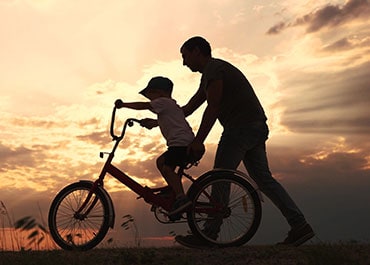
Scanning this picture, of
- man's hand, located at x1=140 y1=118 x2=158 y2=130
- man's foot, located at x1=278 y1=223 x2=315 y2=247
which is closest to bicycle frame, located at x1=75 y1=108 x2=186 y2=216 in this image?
man's hand, located at x1=140 y1=118 x2=158 y2=130

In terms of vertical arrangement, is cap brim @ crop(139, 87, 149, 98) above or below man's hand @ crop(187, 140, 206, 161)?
above

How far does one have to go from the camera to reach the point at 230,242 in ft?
25.7

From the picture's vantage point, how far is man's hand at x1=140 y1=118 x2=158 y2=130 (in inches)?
312

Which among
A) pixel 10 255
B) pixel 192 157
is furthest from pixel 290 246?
pixel 10 255

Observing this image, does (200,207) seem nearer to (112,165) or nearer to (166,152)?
(166,152)

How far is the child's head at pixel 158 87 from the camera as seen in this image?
7582mm

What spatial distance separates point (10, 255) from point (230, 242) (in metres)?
3.39

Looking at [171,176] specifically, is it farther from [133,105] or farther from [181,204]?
[133,105]

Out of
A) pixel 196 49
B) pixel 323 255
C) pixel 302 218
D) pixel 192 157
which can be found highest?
pixel 196 49

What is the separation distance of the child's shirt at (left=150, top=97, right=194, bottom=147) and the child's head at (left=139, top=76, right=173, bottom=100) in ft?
0.46

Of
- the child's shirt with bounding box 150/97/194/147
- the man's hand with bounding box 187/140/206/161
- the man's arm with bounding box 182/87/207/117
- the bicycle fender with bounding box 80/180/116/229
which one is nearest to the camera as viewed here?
the man's hand with bounding box 187/140/206/161

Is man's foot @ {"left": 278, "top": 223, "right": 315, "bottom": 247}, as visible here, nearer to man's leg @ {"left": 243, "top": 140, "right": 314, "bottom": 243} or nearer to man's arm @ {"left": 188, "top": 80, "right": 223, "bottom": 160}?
man's leg @ {"left": 243, "top": 140, "right": 314, "bottom": 243}

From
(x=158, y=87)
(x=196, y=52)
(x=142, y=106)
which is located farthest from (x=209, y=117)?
(x=196, y=52)

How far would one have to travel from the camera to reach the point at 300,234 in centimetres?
788
